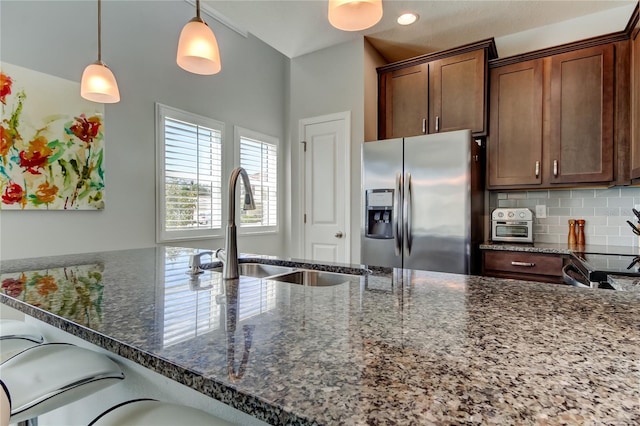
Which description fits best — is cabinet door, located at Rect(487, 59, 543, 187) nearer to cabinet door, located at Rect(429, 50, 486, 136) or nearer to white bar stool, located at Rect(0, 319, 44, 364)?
cabinet door, located at Rect(429, 50, 486, 136)

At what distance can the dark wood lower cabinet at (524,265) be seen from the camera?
232 cm

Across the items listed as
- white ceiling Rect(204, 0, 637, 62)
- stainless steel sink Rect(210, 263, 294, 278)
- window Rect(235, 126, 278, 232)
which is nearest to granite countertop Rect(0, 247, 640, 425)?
stainless steel sink Rect(210, 263, 294, 278)

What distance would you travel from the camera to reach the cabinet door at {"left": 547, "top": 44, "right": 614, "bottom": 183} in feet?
7.90

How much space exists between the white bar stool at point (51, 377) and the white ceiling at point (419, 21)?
2383 mm

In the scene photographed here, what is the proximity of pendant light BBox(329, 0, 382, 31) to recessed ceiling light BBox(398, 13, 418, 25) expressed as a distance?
146 cm

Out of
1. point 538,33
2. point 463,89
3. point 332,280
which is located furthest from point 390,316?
point 538,33

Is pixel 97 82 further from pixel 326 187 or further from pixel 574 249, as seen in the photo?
pixel 574 249

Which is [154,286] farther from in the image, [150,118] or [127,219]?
[150,118]

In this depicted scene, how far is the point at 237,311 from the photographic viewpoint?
0.83 metres

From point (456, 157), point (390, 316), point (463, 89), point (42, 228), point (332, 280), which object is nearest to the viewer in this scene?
point (390, 316)

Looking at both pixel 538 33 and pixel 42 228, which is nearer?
pixel 42 228

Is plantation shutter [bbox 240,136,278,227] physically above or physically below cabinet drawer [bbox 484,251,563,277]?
above

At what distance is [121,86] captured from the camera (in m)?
3.11

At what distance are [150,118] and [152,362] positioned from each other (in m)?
3.34
